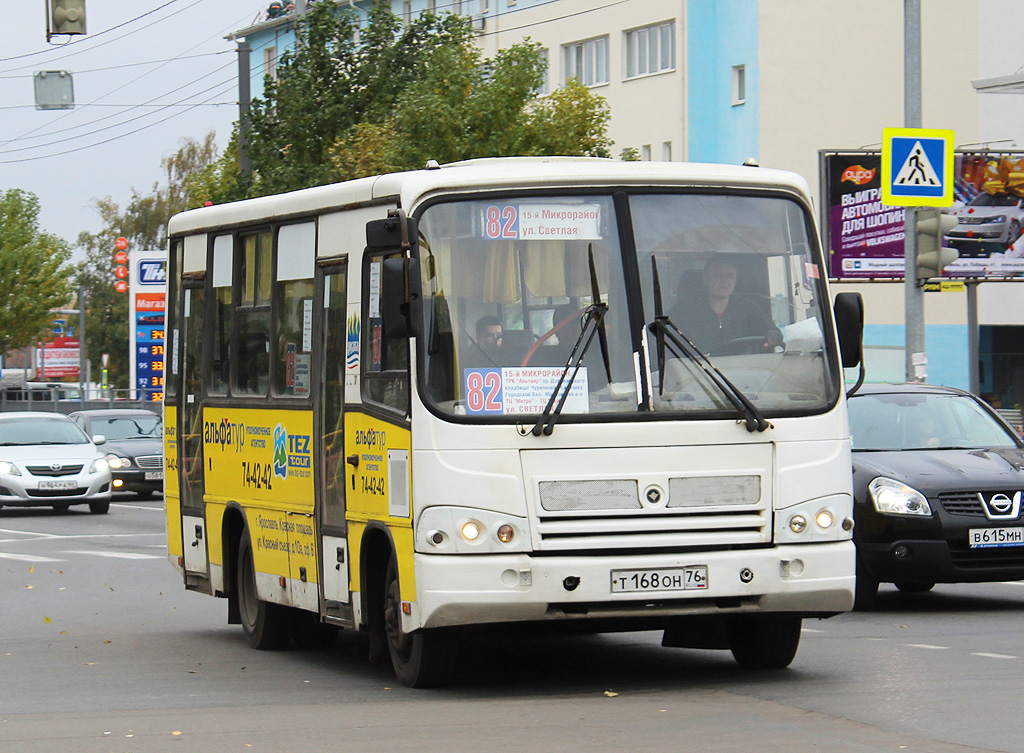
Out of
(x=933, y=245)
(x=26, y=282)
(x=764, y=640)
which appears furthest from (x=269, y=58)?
(x=764, y=640)

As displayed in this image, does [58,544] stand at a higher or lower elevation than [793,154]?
lower

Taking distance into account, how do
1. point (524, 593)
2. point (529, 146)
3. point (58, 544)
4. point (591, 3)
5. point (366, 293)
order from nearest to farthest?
point (524, 593)
point (366, 293)
point (58, 544)
point (529, 146)
point (591, 3)

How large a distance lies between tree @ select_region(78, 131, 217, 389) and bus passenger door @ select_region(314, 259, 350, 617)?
85.7m

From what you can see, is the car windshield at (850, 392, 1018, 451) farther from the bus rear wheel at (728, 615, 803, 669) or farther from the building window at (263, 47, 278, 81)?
the building window at (263, 47, 278, 81)

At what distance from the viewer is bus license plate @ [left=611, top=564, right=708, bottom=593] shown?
9641 millimetres

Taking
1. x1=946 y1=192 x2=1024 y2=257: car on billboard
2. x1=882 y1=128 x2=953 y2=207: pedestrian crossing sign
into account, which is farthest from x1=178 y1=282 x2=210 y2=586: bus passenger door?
x1=946 y1=192 x2=1024 y2=257: car on billboard

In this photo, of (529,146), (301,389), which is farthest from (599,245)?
(529,146)

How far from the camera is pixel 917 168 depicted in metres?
21.2

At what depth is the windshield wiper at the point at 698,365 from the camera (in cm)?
997

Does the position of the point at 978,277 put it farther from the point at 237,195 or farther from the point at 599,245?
the point at 599,245

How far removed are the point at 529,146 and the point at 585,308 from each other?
93.3ft

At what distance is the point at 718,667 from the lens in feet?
36.8

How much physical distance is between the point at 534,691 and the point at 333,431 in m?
1.93

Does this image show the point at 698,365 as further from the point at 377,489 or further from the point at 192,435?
the point at 192,435
